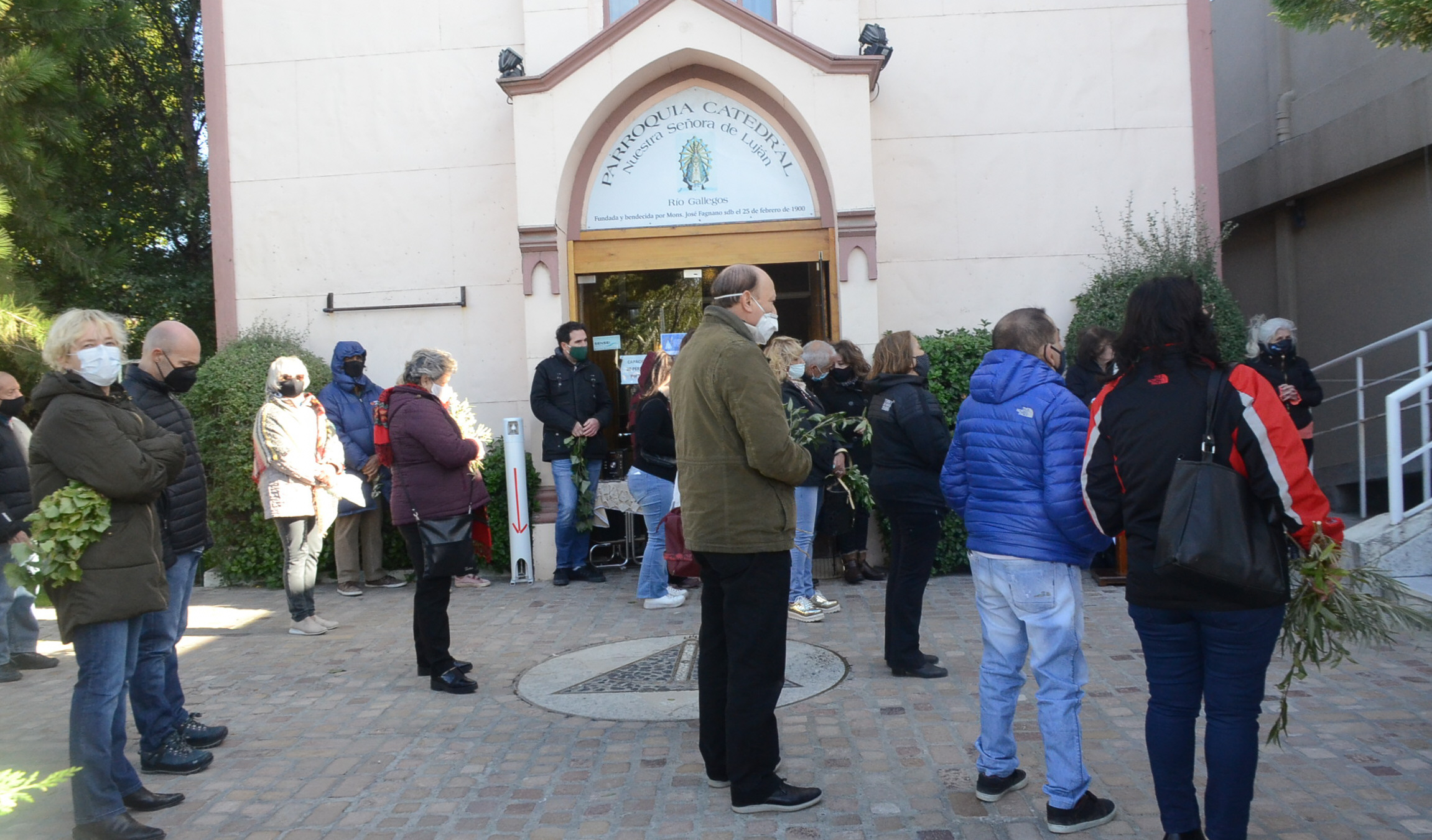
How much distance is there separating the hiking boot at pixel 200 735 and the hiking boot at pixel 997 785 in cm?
349

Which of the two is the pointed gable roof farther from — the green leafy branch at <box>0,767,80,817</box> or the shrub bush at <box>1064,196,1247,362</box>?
the green leafy branch at <box>0,767,80,817</box>

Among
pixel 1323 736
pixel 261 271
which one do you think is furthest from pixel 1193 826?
pixel 261 271

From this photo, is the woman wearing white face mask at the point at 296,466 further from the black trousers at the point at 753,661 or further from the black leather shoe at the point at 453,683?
the black trousers at the point at 753,661

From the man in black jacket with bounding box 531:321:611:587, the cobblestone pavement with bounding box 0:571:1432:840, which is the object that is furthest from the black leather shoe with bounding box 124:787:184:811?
the man in black jacket with bounding box 531:321:611:587

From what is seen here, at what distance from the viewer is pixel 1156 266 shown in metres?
8.91

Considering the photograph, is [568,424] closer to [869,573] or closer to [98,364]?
[869,573]

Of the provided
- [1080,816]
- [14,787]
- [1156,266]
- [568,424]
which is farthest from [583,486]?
[14,787]

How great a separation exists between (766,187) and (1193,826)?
7.11 metres

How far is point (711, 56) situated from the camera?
30.0 feet

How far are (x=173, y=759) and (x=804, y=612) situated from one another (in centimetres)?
376

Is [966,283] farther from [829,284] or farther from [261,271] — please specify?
[261,271]

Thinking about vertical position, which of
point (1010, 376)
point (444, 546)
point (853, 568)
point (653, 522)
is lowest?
point (853, 568)

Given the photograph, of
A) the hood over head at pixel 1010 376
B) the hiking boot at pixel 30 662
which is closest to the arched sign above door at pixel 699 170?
the hiking boot at pixel 30 662

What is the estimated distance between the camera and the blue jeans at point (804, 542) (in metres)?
7.00
